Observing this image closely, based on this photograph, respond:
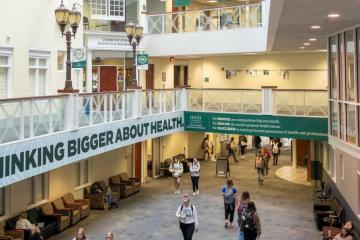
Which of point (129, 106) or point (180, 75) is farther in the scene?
point (180, 75)

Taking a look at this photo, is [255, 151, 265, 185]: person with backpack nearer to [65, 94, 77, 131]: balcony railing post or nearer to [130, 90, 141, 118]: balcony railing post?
[130, 90, 141, 118]: balcony railing post

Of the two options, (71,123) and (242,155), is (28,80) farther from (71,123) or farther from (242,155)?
(242,155)

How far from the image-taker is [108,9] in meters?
20.3

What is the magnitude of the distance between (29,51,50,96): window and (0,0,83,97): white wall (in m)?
0.18

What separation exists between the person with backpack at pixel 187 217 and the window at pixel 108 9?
11.4 m

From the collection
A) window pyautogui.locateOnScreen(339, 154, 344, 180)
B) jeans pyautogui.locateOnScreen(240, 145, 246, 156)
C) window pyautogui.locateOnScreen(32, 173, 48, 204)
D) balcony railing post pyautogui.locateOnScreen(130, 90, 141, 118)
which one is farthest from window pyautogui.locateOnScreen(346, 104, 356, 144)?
jeans pyautogui.locateOnScreen(240, 145, 246, 156)

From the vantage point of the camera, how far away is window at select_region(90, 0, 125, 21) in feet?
65.5

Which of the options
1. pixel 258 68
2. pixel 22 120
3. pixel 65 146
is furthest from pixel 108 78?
pixel 22 120

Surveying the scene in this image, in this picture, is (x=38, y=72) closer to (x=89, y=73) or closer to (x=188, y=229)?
(x=89, y=73)

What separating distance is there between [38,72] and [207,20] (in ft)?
29.0

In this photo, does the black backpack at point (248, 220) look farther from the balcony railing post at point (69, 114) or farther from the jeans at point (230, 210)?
the balcony railing post at point (69, 114)

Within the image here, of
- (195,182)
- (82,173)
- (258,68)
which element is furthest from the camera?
(258,68)

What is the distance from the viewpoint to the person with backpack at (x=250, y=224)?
10.6m

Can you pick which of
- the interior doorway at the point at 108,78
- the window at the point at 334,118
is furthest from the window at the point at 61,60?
the window at the point at 334,118
